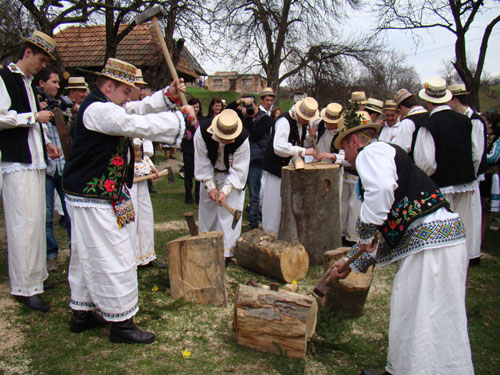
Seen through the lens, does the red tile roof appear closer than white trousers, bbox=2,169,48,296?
No

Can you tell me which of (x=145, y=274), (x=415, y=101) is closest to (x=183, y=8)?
(x=415, y=101)

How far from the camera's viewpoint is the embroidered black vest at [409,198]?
2359 millimetres

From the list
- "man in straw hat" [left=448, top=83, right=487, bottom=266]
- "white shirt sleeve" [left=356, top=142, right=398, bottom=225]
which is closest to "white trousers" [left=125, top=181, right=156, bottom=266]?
"white shirt sleeve" [left=356, top=142, right=398, bottom=225]

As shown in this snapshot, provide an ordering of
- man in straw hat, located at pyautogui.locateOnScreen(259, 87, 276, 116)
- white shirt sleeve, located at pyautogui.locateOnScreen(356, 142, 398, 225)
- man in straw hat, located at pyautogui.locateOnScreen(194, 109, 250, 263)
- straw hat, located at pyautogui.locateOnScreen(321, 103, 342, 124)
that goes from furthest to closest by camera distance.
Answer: man in straw hat, located at pyautogui.locateOnScreen(259, 87, 276, 116)
straw hat, located at pyautogui.locateOnScreen(321, 103, 342, 124)
man in straw hat, located at pyautogui.locateOnScreen(194, 109, 250, 263)
white shirt sleeve, located at pyautogui.locateOnScreen(356, 142, 398, 225)

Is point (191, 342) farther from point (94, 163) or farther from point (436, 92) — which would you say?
point (436, 92)

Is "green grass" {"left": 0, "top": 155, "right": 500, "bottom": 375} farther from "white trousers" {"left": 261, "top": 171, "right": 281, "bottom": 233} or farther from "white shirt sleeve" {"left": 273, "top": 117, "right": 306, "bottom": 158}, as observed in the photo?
"white shirt sleeve" {"left": 273, "top": 117, "right": 306, "bottom": 158}

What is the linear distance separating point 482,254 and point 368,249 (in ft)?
13.0

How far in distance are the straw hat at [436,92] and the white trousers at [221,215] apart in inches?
91.6

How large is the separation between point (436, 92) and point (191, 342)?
11.7 feet

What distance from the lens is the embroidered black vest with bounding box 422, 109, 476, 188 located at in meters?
4.36

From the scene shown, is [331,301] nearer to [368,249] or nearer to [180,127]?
[368,249]

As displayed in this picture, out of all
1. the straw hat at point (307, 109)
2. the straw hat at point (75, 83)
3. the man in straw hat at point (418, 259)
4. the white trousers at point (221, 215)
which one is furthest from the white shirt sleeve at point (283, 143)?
the man in straw hat at point (418, 259)

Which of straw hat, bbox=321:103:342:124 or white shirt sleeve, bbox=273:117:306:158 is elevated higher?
straw hat, bbox=321:103:342:124

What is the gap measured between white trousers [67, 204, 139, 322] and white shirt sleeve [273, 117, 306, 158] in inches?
102
